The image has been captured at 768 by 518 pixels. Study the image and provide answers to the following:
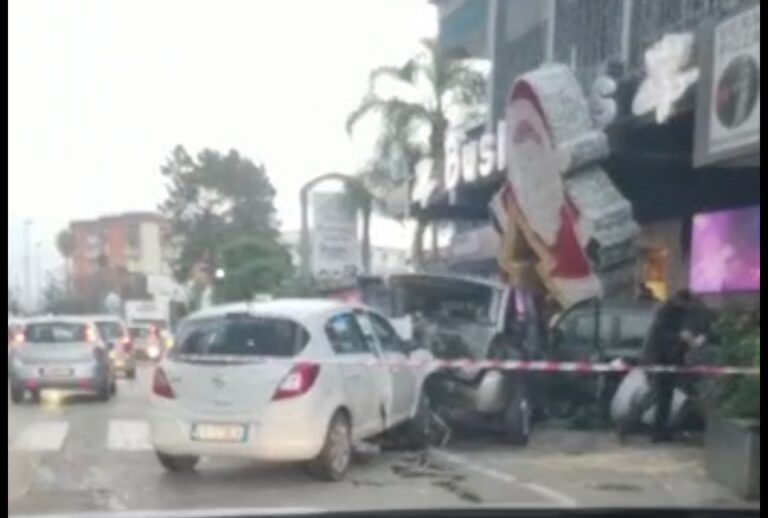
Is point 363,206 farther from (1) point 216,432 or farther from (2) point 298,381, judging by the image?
(1) point 216,432

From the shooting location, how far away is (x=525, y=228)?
433 cm

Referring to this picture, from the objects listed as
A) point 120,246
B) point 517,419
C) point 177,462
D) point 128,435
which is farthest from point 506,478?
point 120,246

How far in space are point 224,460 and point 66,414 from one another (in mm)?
524

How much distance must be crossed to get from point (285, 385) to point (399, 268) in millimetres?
550

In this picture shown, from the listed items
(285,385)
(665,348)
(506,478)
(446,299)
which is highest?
(446,299)

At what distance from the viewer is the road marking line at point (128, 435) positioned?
387cm

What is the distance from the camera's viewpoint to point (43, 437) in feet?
12.4

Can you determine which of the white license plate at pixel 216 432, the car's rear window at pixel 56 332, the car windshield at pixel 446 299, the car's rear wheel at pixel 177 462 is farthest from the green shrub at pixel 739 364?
the car's rear window at pixel 56 332

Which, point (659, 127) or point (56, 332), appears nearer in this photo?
point (56, 332)

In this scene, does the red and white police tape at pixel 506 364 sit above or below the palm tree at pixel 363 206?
below

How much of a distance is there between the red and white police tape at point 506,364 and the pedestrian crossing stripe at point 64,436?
264 mm

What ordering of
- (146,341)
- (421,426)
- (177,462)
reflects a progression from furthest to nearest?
(421,426)
(146,341)
(177,462)

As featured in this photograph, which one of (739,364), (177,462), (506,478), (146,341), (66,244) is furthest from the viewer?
(739,364)

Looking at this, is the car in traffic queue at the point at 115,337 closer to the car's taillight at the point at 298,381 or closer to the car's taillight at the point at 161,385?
the car's taillight at the point at 161,385
